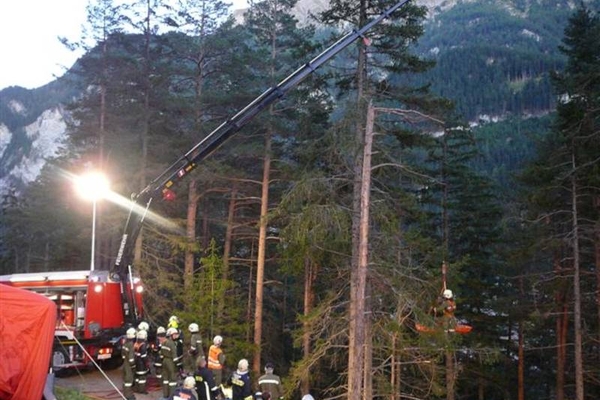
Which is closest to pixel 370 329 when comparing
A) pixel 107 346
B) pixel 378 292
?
pixel 378 292

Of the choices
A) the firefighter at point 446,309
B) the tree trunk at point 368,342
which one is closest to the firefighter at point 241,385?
the tree trunk at point 368,342

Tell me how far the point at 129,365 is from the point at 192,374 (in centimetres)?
152

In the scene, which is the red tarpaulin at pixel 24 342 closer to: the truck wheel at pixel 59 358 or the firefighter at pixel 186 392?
the firefighter at pixel 186 392

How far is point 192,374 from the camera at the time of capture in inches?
530

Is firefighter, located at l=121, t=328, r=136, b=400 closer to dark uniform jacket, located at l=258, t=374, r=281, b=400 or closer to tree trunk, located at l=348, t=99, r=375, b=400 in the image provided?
dark uniform jacket, located at l=258, t=374, r=281, b=400

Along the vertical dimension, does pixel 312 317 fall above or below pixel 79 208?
below

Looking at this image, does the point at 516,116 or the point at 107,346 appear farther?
the point at 516,116

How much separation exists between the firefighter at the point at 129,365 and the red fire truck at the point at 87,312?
1906 mm

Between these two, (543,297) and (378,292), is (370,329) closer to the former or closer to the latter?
(378,292)

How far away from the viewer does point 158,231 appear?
20.9 metres

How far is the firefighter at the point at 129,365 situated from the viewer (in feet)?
42.3

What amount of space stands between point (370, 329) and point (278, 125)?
997cm

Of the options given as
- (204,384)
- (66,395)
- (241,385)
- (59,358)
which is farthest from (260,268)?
(66,395)

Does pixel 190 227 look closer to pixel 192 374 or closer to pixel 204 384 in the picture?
pixel 192 374
